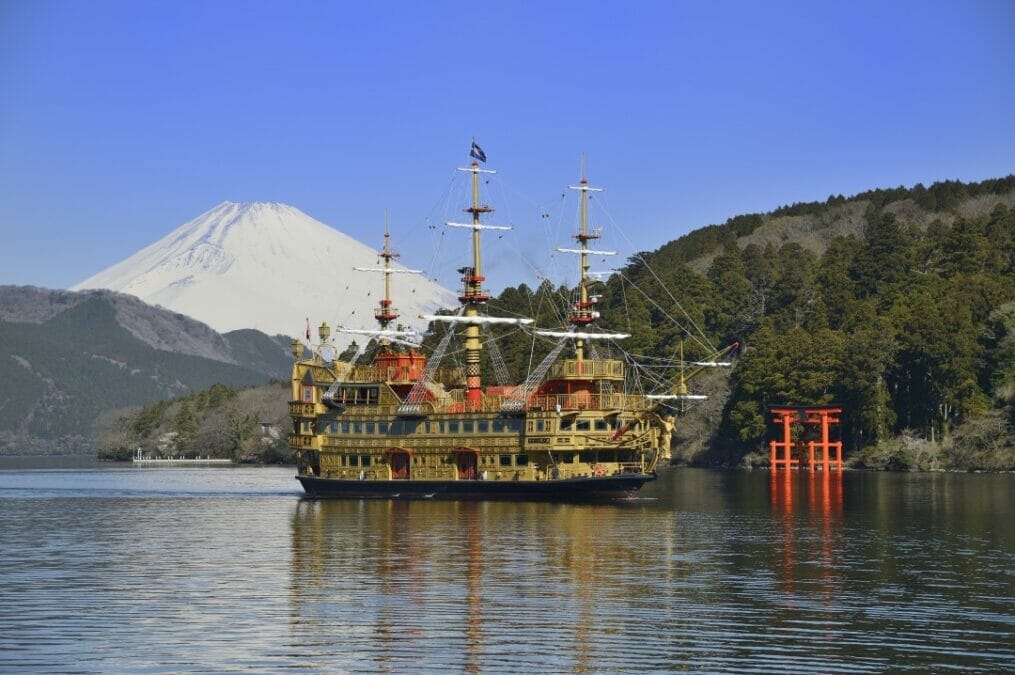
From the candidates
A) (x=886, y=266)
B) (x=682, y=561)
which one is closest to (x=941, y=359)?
(x=886, y=266)

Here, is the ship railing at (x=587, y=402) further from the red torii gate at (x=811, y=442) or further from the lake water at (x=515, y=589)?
the red torii gate at (x=811, y=442)

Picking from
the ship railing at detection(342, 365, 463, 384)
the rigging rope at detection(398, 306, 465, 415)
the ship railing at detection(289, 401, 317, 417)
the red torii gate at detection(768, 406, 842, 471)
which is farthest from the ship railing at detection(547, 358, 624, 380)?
the red torii gate at detection(768, 406, 842, 471)

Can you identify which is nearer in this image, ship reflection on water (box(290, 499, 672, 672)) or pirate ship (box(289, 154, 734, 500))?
ship reflection on water (box(290, 499, 672, 672))

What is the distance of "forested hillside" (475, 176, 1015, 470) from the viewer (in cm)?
10569

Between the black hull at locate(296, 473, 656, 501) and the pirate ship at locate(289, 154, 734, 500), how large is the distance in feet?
0.21

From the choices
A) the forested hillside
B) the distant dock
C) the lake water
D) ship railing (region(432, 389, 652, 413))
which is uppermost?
the forested hillside

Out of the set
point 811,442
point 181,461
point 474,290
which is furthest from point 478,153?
point 181,461

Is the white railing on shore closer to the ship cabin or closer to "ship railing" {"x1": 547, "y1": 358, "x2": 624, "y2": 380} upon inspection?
the ship cabin

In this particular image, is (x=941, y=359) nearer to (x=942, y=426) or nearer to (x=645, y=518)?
(x=942, y=426)

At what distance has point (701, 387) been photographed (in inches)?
5221

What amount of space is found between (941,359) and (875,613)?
7523 cm

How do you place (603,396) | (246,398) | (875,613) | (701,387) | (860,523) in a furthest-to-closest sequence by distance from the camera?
(246,398), (701,387), (603,396), (860,523), (875,613)

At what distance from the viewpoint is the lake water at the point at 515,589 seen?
28656 mm

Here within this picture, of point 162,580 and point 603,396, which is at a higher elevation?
point 603,396
